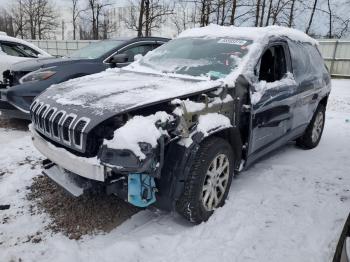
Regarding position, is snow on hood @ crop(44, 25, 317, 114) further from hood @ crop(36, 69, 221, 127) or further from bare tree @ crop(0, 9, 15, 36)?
bare tree @ crop(0, 9, 15, 36)

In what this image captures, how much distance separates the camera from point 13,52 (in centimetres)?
859

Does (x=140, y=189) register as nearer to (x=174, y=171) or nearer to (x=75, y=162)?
(x=174, y=171)

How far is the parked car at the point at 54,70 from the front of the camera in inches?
224

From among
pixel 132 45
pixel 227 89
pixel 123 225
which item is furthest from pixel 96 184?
pixel 132 45

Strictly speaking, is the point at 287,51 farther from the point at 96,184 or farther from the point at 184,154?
the point at 96,184

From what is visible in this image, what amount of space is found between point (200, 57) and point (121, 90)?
127 cm

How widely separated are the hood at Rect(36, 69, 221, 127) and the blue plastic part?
1.70ft

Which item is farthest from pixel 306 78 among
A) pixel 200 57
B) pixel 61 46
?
pixel 61 46

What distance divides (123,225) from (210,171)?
36.4 inches

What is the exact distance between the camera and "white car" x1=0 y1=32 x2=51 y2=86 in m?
8.10

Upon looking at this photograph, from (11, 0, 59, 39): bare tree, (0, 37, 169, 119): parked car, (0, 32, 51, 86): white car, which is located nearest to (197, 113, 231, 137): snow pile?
(0, 37, 169, 119): parked car

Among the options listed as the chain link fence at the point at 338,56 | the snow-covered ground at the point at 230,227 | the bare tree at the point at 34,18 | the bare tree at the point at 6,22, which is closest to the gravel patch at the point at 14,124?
the snow-covered ground at the point at 230,227

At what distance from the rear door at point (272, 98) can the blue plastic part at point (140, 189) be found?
1403mm

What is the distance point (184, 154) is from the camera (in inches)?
112
